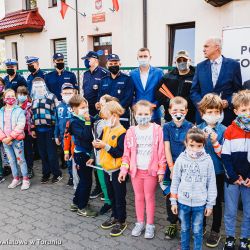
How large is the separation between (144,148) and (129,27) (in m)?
7.79

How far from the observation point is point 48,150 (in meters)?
5.77

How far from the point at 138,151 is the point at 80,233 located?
1.26 meters

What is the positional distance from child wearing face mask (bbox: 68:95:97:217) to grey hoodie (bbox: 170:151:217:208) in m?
1.53

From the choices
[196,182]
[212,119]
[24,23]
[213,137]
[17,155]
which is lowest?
[17,155]

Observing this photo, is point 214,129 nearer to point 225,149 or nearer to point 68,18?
point 225,149

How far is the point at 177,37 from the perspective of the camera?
1015 centimetres

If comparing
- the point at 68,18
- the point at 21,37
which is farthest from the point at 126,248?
the point at 21,37

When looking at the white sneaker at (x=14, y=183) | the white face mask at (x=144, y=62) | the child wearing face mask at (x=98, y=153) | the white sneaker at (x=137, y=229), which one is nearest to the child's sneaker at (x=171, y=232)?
the white sneaker at (x=137, y=229)

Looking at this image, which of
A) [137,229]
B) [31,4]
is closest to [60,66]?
[137,229]

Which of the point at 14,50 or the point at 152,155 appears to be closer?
the point at 152,155

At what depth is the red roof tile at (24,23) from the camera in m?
14.0

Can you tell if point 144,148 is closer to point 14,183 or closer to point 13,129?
point 13,129

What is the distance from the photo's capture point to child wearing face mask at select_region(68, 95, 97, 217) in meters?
4.44

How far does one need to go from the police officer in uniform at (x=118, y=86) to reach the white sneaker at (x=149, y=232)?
1961 millimetres
